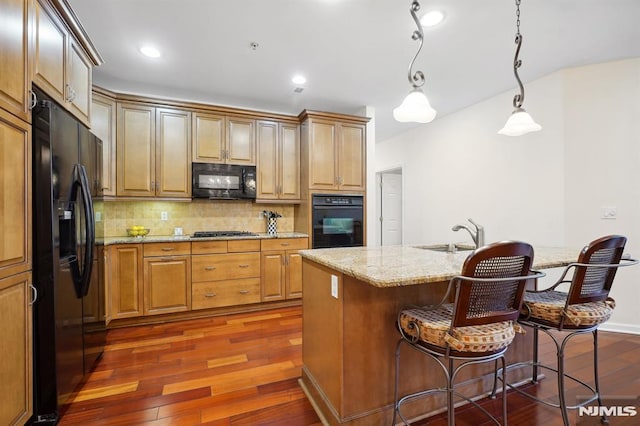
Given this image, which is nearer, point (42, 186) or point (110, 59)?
point (42, 186)

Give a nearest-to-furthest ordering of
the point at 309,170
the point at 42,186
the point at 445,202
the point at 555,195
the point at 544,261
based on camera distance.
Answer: the point at 42,186
the point at 544,261
the point at 555,195
the point at 309,170
the point at 445,202

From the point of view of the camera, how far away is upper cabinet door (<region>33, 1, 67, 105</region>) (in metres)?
1.54

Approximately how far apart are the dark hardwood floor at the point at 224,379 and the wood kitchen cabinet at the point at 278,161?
1699mm

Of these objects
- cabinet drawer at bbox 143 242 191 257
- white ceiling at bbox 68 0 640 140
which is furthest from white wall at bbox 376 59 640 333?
cabinet drawer at bbox 143 242 191 257

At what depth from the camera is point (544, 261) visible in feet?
5.40

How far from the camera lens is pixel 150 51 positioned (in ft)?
8.75

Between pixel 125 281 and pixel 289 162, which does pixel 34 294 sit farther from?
pixel 289 162

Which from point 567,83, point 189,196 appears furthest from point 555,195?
point 189,196

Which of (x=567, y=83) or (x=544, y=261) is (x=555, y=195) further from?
(x=544, y=261)

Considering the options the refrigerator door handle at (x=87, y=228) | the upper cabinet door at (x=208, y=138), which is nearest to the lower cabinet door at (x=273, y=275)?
the upper cabinet door at (x=208, y=138)

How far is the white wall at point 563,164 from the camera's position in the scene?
113 inches

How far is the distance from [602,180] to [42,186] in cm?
456

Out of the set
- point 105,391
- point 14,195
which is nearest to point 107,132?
point 14,195

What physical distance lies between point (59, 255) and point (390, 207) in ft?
18.5
